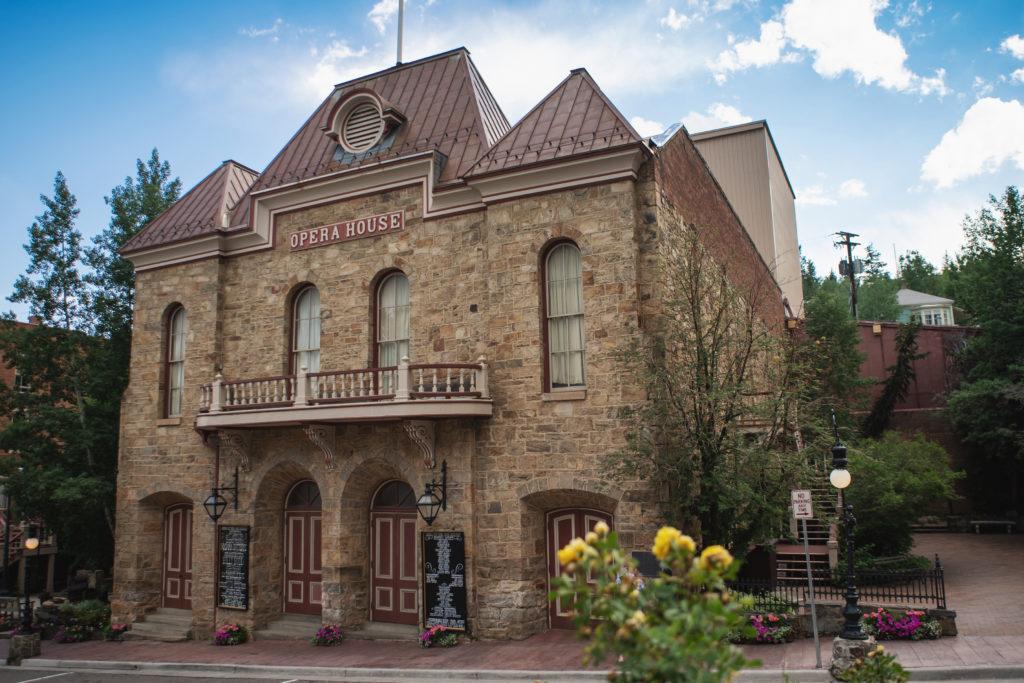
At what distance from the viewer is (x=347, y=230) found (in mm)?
16953

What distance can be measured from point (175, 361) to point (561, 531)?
36.1 ft

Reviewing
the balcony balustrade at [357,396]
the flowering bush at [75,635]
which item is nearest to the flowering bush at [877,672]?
the balcony balustrade at [357,396]

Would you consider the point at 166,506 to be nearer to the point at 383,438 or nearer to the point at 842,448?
the point at 383,438

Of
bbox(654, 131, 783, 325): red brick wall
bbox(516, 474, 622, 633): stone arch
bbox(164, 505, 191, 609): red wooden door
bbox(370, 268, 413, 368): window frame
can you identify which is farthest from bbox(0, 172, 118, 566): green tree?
bbox(654, 131, 783, 325): red brick wall

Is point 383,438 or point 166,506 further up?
point 383,438

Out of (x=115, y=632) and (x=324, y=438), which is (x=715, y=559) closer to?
(x=324, y=438)

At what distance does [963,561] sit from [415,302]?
54.5 feet

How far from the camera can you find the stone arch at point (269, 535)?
16.6 m

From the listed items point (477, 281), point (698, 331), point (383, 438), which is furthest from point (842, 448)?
point (383, 438)

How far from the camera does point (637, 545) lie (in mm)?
12742

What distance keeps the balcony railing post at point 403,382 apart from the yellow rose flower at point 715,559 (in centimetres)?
1008

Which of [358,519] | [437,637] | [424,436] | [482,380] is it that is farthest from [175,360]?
[437,637]

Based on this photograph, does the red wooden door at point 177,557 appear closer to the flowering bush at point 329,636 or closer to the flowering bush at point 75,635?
the flowering bush at point 75,635

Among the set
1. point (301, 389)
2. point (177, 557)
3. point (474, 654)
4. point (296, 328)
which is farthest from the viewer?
point (177, 557)
